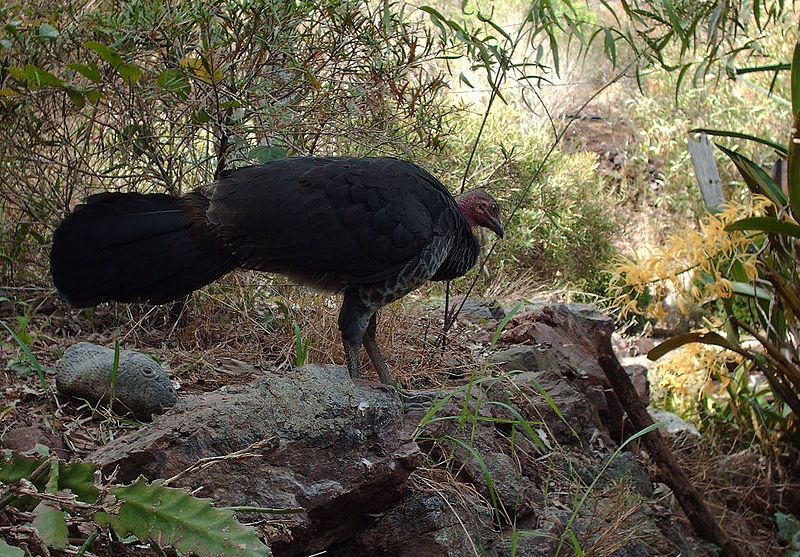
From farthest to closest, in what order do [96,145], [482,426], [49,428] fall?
1. [96,145]
2. [482,426]
3. [49,428]

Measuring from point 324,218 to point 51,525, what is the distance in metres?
1.93

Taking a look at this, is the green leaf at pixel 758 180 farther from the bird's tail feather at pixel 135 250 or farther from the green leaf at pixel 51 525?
the green leaf at pixel 51 525

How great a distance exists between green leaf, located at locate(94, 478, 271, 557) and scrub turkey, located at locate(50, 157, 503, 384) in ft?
5.09

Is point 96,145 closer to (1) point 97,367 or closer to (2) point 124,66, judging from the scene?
(2) point 124,66

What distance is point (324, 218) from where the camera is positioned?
3.40m

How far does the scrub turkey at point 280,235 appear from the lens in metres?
3.15

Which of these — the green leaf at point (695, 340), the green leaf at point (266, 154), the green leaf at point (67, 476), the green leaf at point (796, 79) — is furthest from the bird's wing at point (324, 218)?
the green leaf at point (796, 79)

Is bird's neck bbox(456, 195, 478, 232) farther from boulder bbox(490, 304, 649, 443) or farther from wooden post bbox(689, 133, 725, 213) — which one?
wooden post bbox(689, 133, 725, 213)

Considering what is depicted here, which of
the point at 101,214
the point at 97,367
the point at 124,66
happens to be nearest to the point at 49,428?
the point at 97,367

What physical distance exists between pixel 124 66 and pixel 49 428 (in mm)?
1413

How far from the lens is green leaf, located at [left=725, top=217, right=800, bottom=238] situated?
3789 millimetres

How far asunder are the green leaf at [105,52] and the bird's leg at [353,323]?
1.23m

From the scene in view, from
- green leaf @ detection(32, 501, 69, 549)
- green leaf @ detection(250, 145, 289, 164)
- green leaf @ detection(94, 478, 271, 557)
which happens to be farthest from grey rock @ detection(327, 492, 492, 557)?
green leaf @ detection(250, 145, 289, 164)

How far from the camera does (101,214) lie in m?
3.19
